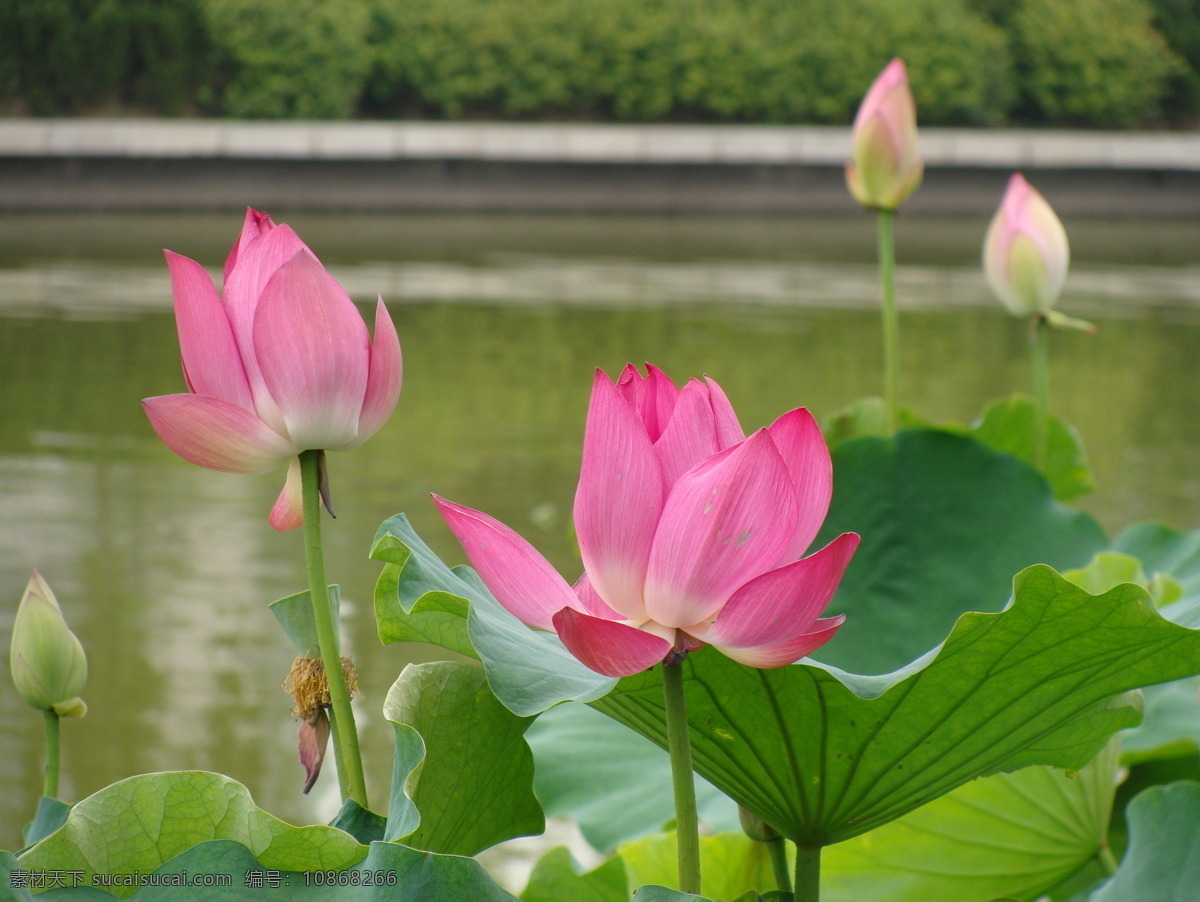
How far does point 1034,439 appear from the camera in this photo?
3.19 feet

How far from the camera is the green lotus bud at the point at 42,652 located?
378mm

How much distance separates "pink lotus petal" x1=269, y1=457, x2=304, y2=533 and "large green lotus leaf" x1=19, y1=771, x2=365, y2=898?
7cm

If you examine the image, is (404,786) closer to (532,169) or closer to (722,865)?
(722,865)

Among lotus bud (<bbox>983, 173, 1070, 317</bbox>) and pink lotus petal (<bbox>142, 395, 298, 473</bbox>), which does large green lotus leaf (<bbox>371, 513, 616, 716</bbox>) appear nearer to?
pink lotus petal (<bbox>142, 395, 298, 473</bbox>)

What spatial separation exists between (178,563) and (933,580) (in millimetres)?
1671

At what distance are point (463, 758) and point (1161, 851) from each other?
0.22 meters

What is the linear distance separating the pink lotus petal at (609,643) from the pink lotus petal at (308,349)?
8 centimetres

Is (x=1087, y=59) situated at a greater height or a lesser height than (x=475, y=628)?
greater

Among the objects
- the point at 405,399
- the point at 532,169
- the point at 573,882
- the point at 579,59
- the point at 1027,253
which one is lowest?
the point at 573,882

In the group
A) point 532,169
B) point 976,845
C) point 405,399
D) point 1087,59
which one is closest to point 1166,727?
point 976,845

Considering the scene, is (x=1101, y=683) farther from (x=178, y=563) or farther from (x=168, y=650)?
(x=178, y=563)

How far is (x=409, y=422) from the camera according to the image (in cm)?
306

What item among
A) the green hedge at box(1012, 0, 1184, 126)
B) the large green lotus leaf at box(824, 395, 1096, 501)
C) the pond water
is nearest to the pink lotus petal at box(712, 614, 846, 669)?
the large green lotus leaf at box(824, 395, 1096, 501)

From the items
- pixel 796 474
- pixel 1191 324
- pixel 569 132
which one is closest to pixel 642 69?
pixel 569 132
